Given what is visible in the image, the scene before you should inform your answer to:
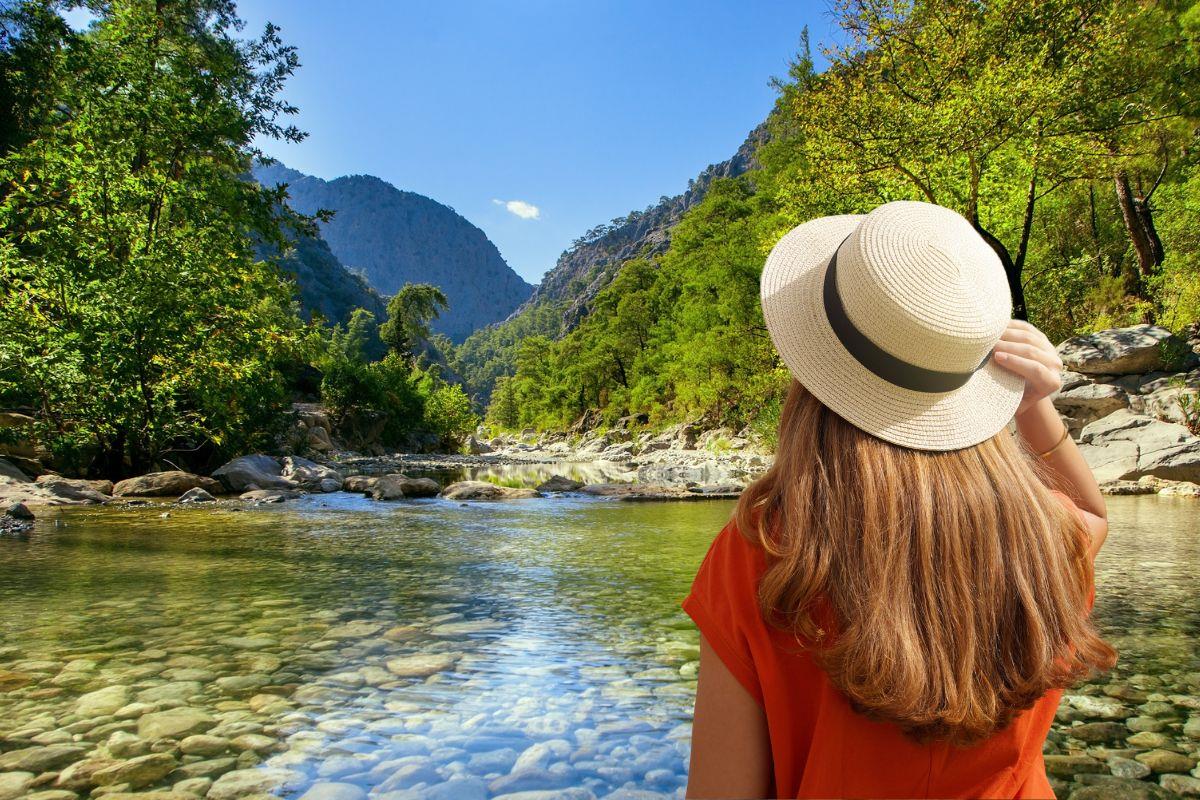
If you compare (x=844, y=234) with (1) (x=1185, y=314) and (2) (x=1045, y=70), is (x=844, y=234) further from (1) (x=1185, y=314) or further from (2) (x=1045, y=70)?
(1) (x=1185, y=314)

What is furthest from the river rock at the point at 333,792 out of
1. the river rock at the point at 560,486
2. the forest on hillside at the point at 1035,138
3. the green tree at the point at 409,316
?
the green tree at the point at 409,316

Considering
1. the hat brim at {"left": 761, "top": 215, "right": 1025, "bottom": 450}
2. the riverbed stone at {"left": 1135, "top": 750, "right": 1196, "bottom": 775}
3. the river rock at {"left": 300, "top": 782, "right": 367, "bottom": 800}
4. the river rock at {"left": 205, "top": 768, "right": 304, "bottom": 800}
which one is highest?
the hat brim at {"left": 761, "top": 215, "right": 1025, "bottom": 450}

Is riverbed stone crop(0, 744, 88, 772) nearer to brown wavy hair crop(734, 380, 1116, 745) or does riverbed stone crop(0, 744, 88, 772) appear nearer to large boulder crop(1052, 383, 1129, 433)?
brown wavy hair crop(734, 380, 1116, 745)

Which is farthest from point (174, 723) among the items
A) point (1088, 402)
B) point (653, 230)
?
point (653, 230)

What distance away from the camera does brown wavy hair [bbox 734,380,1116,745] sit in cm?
106

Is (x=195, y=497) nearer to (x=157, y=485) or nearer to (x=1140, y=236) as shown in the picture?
(x=157, y=485)

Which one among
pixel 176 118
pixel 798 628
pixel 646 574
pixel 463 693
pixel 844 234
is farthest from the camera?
pixel 176 118

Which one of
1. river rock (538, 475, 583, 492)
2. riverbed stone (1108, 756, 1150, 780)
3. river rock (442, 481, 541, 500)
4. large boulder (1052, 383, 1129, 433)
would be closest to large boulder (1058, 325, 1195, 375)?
large boulder (1052, 383, 1129, 433)

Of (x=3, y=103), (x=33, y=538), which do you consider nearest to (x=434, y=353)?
(x=3, y=103)

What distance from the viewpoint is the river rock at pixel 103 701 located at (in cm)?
282

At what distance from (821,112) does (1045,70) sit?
4.65 meters

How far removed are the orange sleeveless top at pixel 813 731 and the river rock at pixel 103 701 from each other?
117 inches

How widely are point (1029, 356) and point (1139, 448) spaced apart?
1579cm

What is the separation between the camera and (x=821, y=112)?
16.5 m
